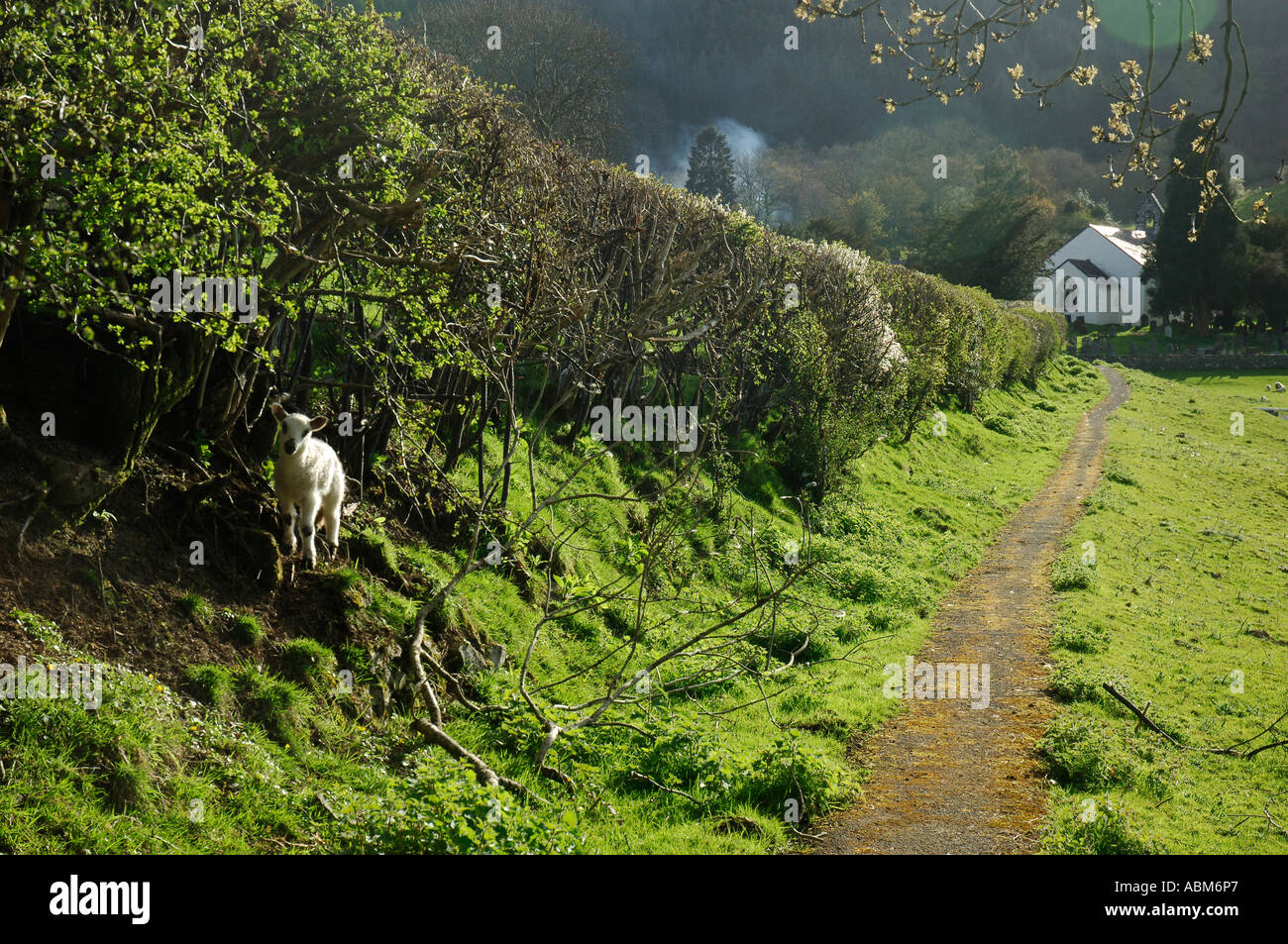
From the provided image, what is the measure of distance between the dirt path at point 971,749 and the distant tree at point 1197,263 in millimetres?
61907

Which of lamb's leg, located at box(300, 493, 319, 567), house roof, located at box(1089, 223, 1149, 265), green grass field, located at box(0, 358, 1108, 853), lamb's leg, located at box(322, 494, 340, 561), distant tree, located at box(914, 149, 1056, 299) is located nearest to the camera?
green grass field, located at box(0, 358, 1108, 853)

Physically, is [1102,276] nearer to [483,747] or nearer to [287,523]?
[483,747]

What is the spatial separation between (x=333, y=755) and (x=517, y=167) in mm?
8177

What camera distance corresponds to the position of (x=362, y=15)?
7.95 m

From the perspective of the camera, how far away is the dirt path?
761 centimetres

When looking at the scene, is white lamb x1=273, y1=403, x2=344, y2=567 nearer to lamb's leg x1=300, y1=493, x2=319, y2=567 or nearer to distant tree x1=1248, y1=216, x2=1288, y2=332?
lamb's leg x1=300, y1=493, x2=319, y2=567

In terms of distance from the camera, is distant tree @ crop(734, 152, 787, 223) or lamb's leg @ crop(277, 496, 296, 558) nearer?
lamb's leg @ crop(277, 496, 296, 558)

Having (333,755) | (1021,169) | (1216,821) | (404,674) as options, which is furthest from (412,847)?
(1021,169)

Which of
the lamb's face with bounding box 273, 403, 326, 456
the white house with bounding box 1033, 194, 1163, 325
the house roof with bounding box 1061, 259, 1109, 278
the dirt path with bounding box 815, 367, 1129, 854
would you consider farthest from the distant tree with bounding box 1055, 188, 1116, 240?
A: the lamb's face with bounding box 273, 403, 326, 456

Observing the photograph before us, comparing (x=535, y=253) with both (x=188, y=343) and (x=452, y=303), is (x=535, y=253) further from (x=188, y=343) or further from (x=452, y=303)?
(x=188, y=343)

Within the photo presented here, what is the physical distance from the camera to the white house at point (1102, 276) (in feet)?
269

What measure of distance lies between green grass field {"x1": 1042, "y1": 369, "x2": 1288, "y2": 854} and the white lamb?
639cm

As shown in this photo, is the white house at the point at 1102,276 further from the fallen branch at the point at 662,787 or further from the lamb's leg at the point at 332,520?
the lamb's leg at the point at 332,520

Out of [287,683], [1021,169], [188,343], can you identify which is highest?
[1021,169]
